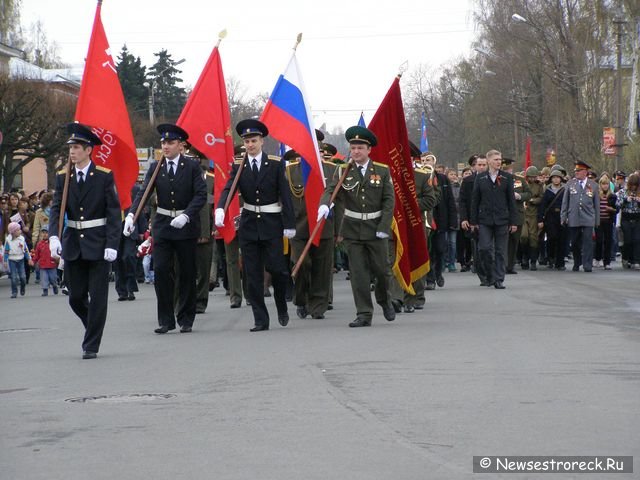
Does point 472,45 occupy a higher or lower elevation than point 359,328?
higher

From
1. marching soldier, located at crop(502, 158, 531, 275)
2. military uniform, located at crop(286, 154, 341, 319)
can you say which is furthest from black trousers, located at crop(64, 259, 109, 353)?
marching soldier, located at crop(502, 158, 531, 275)

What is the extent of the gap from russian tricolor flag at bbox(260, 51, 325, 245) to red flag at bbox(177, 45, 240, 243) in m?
0.96

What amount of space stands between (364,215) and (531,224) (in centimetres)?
1338

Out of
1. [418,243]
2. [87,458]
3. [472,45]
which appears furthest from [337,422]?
[472,45]

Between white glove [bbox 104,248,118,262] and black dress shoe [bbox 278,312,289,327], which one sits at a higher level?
white glove [bbox 104,248,118,262]

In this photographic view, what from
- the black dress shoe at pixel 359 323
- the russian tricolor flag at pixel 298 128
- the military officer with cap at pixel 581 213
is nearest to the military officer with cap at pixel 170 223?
the black dress shoe at pixel 359 323

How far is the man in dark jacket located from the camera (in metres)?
20.4

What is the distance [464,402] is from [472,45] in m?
59.8

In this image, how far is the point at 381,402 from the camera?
8.56m

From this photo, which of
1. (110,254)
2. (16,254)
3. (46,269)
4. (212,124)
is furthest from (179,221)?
(16,254)

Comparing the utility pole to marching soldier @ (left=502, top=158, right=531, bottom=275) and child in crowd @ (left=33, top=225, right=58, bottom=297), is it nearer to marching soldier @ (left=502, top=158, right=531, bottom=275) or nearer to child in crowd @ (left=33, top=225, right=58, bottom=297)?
marching soldier @ (left=502, top=158, right=531, bottom=275)

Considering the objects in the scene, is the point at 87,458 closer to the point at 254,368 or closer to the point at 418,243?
the point at 254,368

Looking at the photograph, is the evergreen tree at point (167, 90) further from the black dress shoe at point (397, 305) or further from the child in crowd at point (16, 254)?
the black dress shoe at point (397, 305)

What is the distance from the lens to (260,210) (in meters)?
13.8
